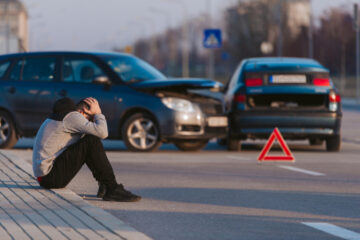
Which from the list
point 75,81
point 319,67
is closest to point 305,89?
point 319,67

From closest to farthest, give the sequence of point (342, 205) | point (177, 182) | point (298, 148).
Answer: point (342, 205) → point (177, 182) → point (298, 148)

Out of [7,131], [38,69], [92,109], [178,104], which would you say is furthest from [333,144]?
[92,109]

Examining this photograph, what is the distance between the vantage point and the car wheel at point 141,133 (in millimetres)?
14797

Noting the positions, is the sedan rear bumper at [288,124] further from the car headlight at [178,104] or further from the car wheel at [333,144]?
the car headlight at [178,104]

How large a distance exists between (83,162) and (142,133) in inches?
236

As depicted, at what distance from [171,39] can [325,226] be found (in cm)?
14132

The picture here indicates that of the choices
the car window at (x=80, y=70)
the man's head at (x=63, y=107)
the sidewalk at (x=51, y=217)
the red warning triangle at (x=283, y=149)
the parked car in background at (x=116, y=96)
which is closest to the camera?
the sidewalk at (x=51, y=217)

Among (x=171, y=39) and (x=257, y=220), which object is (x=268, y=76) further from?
(x=171, y=39)

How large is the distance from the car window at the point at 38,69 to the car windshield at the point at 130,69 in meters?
0.95

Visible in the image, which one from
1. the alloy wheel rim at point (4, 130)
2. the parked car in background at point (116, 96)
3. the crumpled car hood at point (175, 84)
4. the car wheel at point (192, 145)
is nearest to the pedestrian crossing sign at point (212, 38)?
the car wheel at point (192, 145)

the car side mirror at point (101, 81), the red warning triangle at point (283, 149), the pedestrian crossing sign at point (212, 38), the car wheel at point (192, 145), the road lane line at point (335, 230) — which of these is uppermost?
the pedestrian crossing sign at point (212, 38)

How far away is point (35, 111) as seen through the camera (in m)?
15.3

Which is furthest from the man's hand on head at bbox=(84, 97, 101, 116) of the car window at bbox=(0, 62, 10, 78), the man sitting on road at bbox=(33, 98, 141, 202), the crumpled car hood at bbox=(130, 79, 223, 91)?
the car window at bbox=(0, 62, 10, 78)

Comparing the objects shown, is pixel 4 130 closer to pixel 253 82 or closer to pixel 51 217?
pixel 253 82
